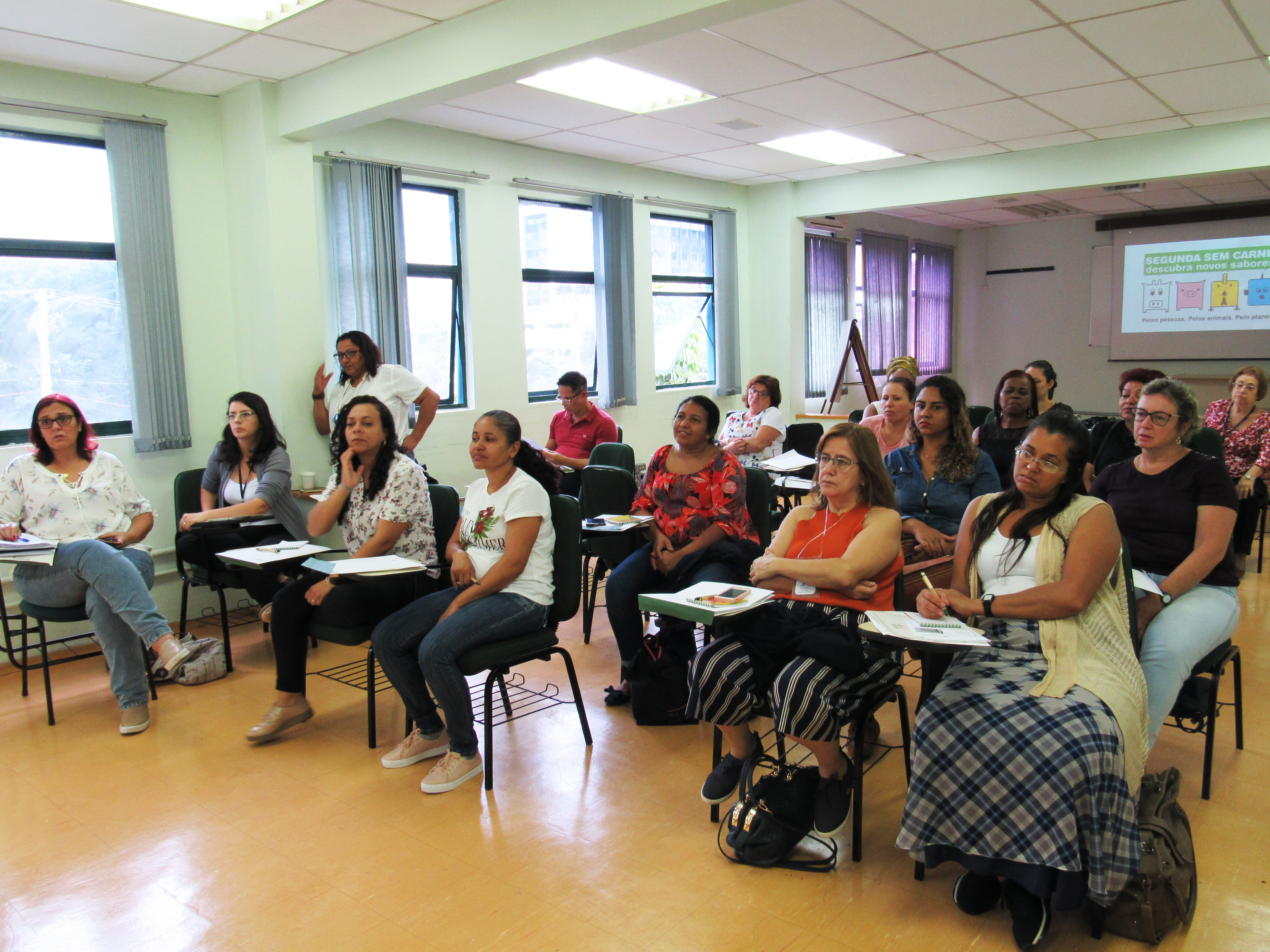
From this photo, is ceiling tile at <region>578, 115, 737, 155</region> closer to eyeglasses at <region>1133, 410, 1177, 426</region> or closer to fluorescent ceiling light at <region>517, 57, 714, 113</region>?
fluorescent ceiling light at <region>517, 57, 714, 113</region>

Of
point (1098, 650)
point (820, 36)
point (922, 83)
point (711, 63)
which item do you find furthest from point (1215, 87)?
point (1098, 650)

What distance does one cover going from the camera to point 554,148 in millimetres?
6379

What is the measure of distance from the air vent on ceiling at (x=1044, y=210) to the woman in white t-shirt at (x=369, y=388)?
7304 millimetres

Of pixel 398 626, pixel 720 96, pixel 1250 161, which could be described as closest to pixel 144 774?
pixel 398 626

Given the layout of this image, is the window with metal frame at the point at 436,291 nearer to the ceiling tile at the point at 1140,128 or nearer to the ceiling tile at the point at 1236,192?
the ceiling tile at the point at 1140,128

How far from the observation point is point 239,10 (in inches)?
147

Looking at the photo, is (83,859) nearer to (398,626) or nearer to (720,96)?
(398,626)

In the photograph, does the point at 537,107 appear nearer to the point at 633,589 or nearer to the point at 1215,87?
the point at 633,589

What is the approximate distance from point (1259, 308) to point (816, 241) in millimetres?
4639

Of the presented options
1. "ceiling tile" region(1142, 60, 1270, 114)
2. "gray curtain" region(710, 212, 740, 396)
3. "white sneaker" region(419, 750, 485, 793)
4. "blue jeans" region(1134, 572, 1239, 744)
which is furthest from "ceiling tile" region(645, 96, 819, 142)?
"white sneaker" region(419, 750, 485, 793)

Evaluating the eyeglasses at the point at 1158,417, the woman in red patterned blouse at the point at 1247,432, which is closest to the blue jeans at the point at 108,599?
the eyeglasses at the point at 1158,417

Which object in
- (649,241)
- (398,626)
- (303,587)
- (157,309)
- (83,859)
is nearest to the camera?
(83,859)

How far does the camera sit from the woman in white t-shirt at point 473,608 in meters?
2.85

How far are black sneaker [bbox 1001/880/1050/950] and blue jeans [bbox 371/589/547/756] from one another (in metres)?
1.56
